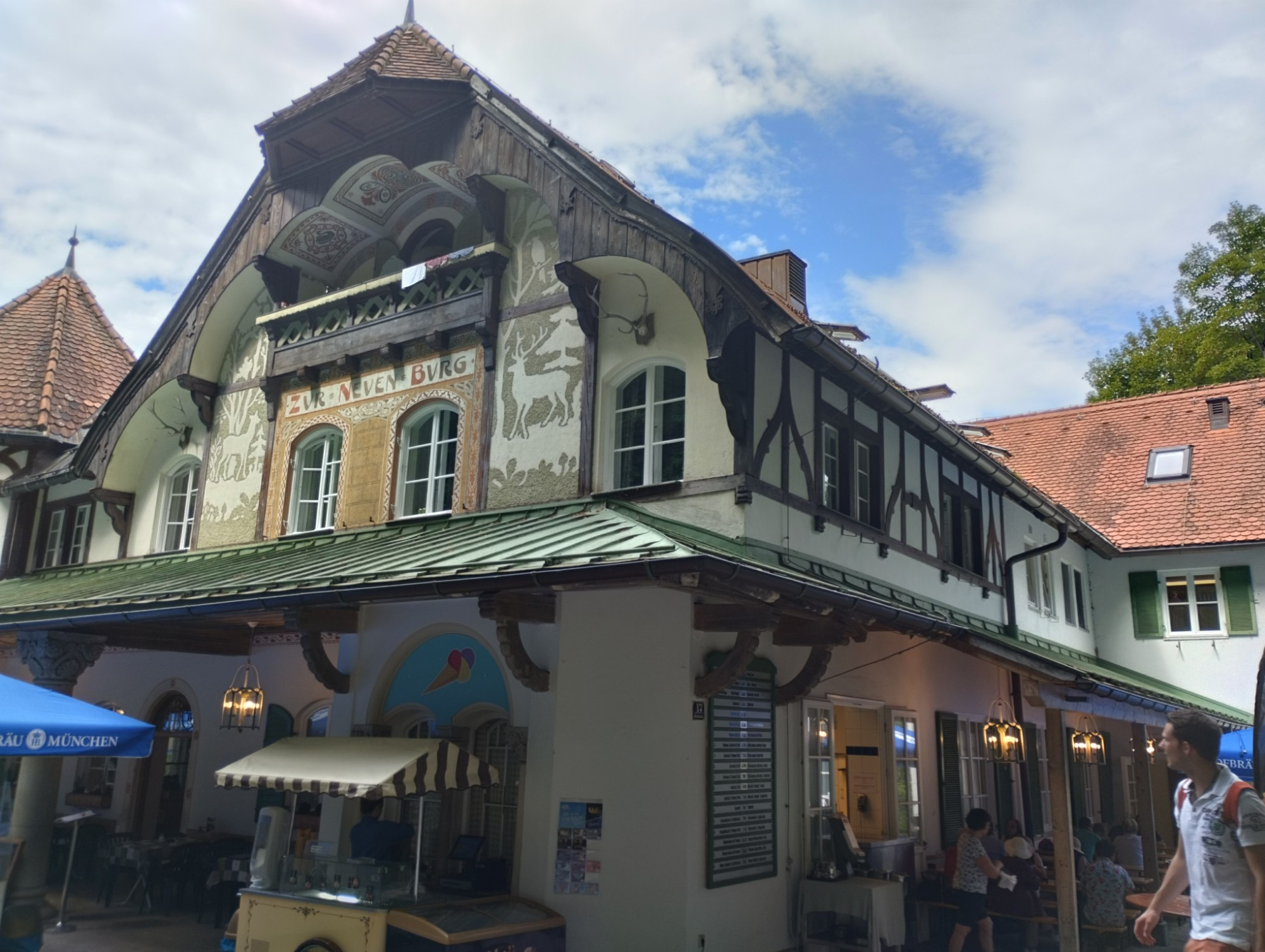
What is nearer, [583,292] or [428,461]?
[583,292]

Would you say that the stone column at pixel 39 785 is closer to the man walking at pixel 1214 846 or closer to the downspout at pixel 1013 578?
the man walking at pixel 1214 846

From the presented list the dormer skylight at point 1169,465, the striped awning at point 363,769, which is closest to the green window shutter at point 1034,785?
the dormer skylight at point 1169,465

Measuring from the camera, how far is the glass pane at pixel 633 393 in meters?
10.6

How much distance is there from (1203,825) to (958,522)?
434 inches

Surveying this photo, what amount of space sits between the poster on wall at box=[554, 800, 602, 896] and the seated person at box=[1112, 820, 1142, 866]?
9234mm

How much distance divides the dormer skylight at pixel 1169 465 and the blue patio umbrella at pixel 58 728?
20.0 m

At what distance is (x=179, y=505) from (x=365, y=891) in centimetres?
882

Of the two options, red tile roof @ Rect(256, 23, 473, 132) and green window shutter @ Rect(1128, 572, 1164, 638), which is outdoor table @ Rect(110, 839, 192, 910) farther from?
green window shutter @ Rect(1128, 572, 1164, 638)

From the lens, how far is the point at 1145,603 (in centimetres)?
2078

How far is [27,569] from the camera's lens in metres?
16.8

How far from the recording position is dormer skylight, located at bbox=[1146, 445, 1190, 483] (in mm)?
21500

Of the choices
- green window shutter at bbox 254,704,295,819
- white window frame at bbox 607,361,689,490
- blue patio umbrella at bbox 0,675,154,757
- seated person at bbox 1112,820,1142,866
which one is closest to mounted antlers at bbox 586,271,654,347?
white window frame at bbox 607,361,689,490

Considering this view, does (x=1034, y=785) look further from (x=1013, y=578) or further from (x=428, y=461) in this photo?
(x=428, y=461)

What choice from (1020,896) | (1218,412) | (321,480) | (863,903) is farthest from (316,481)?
(1218,412)
